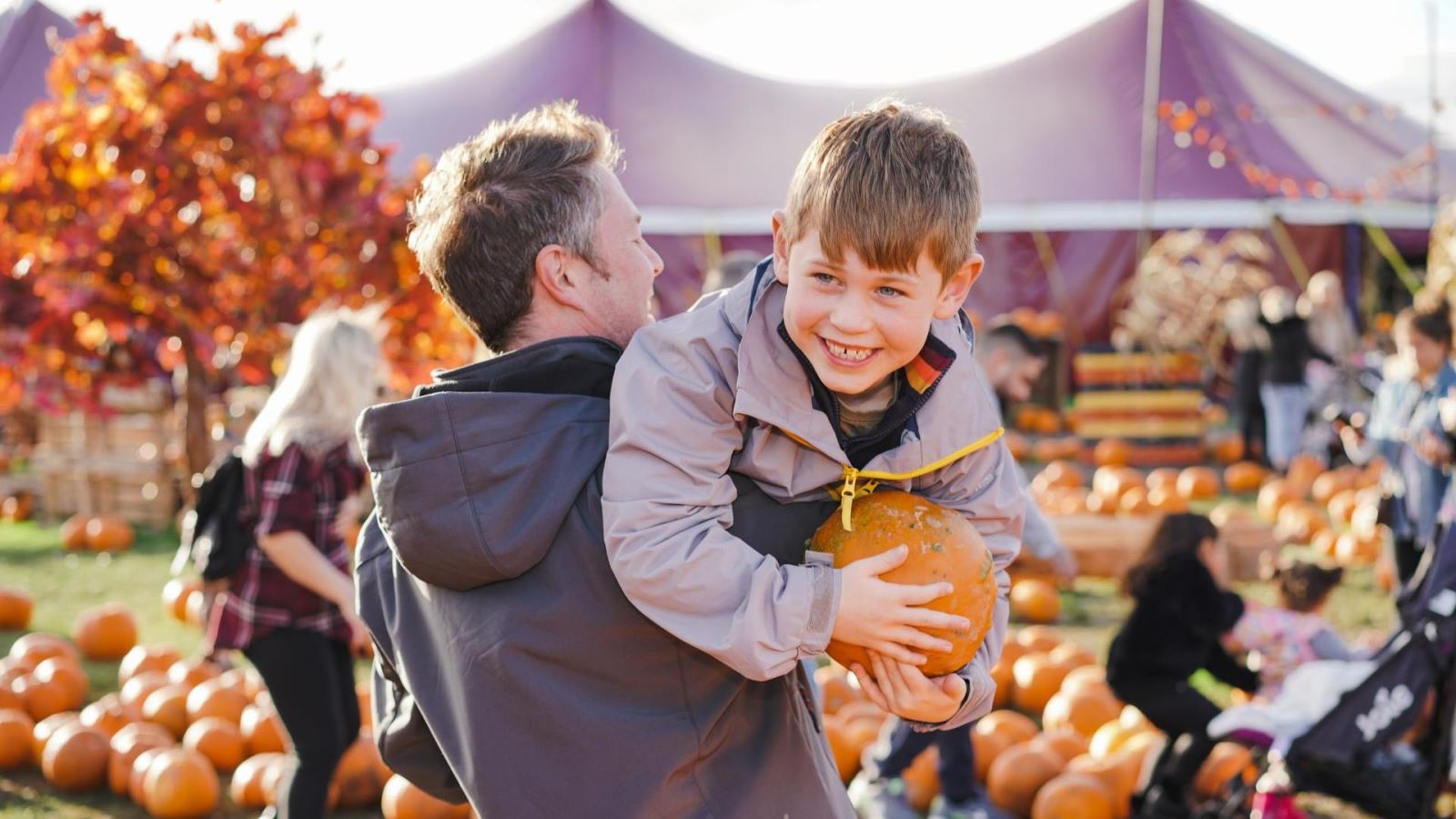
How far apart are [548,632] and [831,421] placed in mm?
471

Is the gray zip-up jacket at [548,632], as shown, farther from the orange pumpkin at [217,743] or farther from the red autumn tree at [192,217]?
the red autumn tree at [192,217]

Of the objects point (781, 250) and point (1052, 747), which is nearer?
point (781, 250)

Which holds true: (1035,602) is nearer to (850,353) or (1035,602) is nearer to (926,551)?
(926,551)

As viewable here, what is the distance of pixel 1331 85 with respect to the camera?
18531 millimetres

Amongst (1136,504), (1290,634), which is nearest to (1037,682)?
(1290,634)

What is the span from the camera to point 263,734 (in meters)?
5.32

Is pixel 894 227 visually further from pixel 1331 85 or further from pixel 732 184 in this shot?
pixel 1331 85

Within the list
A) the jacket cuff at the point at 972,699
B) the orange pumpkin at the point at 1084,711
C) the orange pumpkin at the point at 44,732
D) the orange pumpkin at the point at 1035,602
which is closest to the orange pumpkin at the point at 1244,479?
the orange pumpkin at the point at 1035,602

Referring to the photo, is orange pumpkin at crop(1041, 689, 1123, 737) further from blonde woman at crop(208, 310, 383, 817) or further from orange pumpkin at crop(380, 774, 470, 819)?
blonde woman at crop(208, 310, 383, 817)

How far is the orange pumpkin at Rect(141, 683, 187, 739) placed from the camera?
5.58m

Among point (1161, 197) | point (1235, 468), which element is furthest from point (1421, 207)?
point (1235, 468)

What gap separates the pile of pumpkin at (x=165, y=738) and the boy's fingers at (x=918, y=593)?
10.3 feet

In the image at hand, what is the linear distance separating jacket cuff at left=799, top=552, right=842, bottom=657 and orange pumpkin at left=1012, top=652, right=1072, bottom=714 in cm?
443

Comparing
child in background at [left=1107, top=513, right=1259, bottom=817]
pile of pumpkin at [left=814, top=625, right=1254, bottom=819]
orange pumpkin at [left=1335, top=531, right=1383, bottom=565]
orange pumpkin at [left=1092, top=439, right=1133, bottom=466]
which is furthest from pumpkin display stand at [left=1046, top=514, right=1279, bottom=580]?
orange pumpkin at [left=1092, top=439, right=1133, bottom=466]
